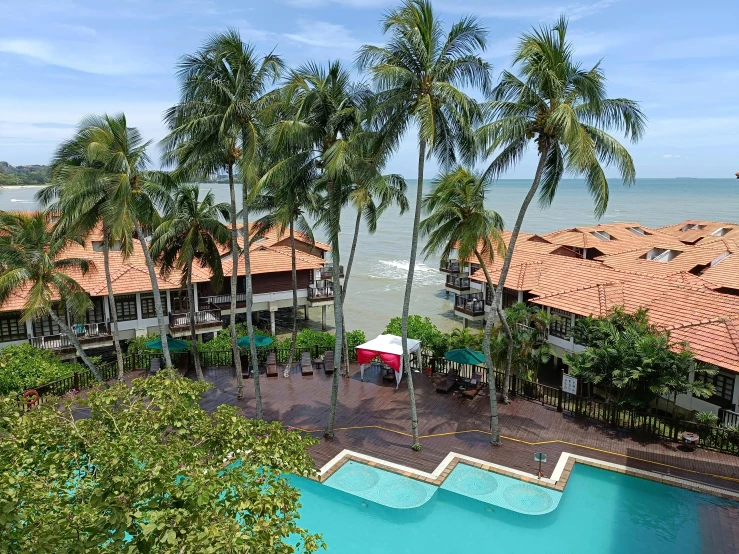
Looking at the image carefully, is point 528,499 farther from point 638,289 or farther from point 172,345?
point 172,345

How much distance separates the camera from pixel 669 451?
14875 mm

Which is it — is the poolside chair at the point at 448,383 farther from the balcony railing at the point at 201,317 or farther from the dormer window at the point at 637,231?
the dormer window at the point at 637,231

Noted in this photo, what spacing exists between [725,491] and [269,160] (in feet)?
52.2

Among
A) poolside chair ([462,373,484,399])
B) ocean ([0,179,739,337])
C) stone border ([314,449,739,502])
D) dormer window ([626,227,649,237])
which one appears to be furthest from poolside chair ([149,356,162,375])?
dormer window ([626,227,649,237])

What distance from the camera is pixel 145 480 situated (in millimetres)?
5285

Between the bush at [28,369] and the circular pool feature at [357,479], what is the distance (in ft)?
40.1

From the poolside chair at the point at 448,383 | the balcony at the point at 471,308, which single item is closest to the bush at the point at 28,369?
the poolside chair at the point at 448,383

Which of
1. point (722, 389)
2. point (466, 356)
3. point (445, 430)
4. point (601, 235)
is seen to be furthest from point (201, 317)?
point (601, 235)

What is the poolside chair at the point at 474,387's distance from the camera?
19.1 meters

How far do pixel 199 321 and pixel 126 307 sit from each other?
3.80 m

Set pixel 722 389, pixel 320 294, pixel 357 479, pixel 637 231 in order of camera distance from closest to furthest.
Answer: pixel 357 479 < pixel 722 389 < pixel 320 294 < pixel 637 231

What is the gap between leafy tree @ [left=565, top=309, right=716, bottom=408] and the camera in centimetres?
1544

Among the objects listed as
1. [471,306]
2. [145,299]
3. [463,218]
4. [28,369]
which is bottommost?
[471,306]

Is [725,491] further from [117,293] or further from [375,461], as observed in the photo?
[117,293]
